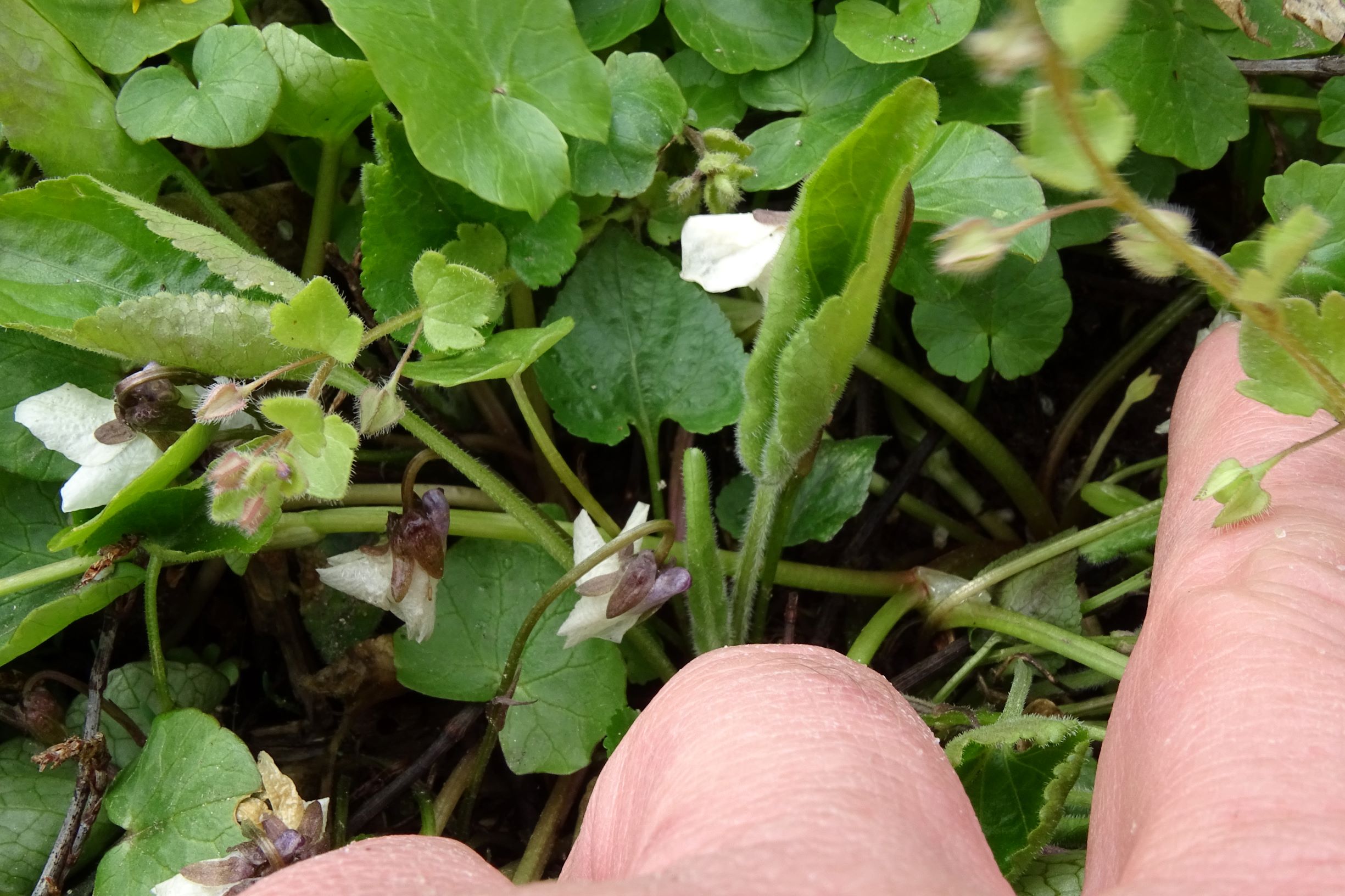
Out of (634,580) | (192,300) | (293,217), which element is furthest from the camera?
(293,217)

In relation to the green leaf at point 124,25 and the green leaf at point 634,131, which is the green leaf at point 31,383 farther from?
the green leaf at point 634,131

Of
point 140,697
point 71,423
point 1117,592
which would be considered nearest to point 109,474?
point 71,423

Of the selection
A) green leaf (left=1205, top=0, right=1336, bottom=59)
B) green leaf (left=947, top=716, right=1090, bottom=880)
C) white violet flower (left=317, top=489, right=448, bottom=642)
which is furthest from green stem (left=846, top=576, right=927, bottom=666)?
green leaf (left=1205, top=0, right=1336, bottom=59)

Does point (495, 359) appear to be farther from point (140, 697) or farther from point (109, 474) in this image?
point (140, 697)

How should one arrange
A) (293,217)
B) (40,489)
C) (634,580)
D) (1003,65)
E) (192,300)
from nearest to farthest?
(1003,65)
(192,300)
(634,580)
(40,489)
(293,217)

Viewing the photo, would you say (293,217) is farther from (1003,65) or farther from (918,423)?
(1003,65)

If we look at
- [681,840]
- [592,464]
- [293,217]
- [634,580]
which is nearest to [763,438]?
[634,580]
